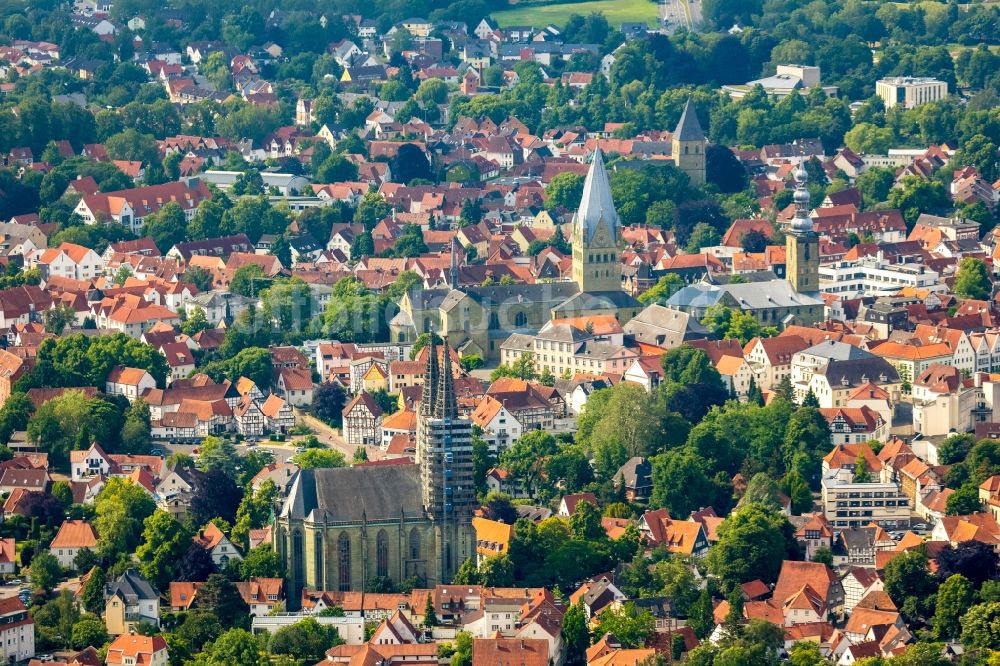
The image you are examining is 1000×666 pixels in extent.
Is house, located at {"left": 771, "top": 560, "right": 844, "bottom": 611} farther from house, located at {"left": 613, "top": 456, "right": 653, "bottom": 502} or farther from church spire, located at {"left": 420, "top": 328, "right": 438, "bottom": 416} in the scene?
church spire, located at {"left": 420, "top": 328, "right": 438, "bottom": 416}

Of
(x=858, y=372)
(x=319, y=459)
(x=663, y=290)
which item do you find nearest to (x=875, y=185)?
(x=663, y=290)

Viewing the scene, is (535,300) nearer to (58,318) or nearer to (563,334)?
(563,334)

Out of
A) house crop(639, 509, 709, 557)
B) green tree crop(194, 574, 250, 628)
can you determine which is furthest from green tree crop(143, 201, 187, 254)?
green tree crop(194, 574, 250, 628)

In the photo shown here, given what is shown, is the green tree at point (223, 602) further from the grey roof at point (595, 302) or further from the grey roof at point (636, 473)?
the grey roof at point (595, 302)

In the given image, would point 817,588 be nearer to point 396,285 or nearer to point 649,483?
point 649,483

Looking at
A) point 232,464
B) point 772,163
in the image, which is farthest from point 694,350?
point 772,163

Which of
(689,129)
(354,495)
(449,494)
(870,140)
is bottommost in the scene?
(870,140)

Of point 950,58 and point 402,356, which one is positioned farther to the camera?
point 950,58
